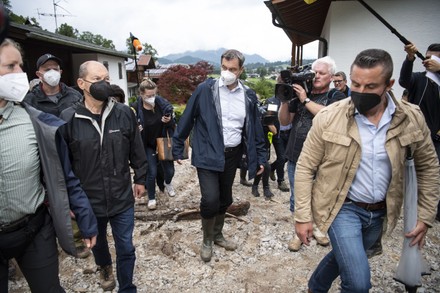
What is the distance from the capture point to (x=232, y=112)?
3242 mm

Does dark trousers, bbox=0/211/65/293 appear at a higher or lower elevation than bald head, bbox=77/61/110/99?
lower

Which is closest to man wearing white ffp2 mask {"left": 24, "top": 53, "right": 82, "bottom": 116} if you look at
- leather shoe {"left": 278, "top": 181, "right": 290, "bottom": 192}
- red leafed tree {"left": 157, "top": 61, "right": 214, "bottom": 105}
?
leather shoe {"left": 278, "top": 181, "right": 290, "bottom": 192}

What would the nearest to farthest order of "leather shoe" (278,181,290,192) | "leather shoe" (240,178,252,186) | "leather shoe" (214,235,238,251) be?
"leather shoe" (214,235,238,251), "leather shoe" (278,181,290,192), "leather shoe" (240,178,252,186)

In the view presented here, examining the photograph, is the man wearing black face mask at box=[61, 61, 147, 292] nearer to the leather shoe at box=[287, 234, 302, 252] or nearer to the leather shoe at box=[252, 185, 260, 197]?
the leather shoe at box=[287, 234, 302, 252]

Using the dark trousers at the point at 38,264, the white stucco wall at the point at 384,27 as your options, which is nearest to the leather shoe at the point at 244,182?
the white stucco wall at the point at 384,27

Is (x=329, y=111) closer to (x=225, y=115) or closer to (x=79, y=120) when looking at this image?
(x=225, y=115)

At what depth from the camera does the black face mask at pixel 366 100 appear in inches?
72.2

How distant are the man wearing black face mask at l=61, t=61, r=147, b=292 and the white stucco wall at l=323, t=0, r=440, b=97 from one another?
17.9 feet

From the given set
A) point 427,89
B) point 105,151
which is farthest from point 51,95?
point 427,89

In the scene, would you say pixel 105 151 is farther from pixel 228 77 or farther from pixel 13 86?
pixel 228 77

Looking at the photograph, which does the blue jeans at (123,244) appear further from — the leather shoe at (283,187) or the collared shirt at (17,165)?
the leather shoe at (283,187)

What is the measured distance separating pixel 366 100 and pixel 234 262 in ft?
7.72

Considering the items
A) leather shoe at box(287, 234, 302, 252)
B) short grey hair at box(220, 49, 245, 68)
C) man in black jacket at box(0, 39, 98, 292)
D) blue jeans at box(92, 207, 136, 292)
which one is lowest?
leather shoe at box(287, 234, 302, 252)

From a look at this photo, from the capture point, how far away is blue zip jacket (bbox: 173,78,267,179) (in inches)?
122
